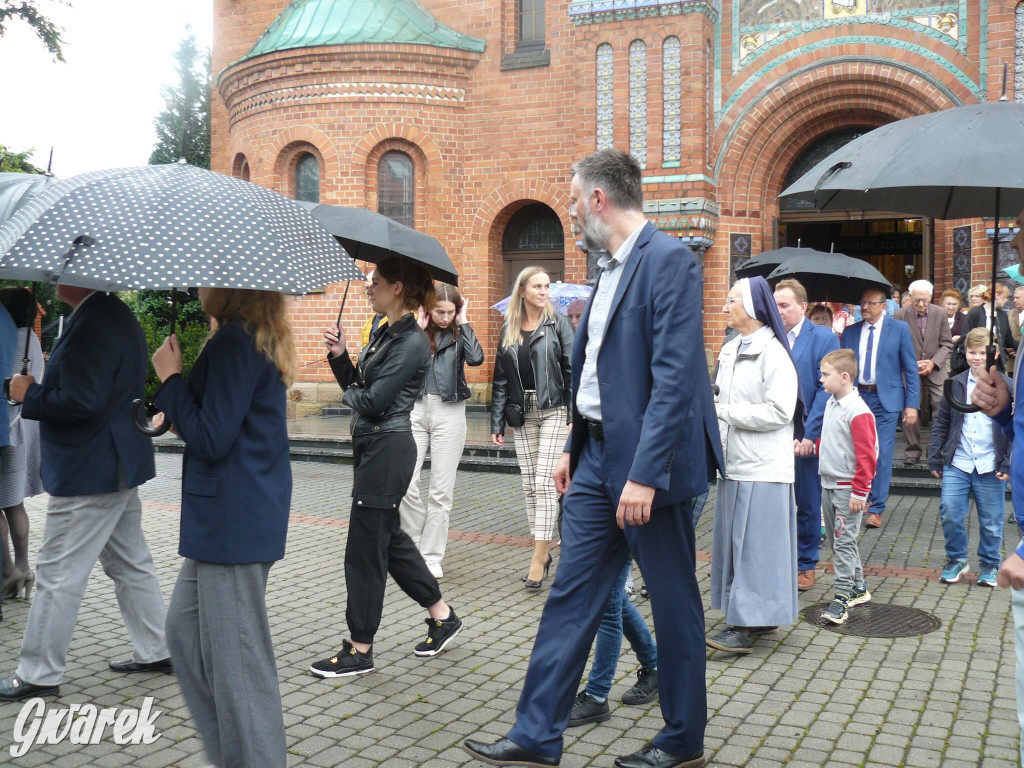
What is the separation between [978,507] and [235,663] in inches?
207

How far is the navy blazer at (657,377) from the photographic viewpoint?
3570 millimetres

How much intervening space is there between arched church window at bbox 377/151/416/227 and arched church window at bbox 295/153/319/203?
4.04 feet

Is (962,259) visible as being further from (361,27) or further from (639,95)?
(361,27)

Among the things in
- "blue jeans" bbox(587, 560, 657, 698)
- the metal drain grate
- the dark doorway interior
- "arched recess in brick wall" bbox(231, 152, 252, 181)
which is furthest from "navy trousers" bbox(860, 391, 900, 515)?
"arched recess in brick wall" bbox(231, 152, 252, 181)

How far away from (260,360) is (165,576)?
4.07 metres

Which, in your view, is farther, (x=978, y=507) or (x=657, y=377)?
(x=978, y=507)

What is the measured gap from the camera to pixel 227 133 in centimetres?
2155

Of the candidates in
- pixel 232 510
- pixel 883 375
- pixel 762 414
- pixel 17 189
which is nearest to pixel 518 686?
pixel 762 414

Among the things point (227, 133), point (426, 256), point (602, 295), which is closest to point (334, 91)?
point (227, 133)

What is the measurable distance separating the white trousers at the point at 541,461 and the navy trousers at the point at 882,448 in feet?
10.3

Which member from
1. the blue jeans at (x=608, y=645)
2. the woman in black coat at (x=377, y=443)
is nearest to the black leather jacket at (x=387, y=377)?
the woman in black coat at (x=377, y=443)

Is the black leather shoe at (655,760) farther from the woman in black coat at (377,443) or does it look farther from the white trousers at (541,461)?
the white trousers at (541,461)

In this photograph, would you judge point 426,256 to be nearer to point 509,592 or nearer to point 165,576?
point 509,592

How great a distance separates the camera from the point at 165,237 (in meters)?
3.17
